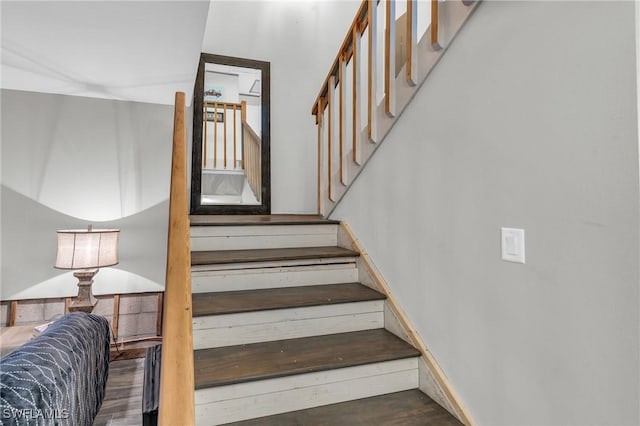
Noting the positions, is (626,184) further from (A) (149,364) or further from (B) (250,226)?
(A) (149,364)

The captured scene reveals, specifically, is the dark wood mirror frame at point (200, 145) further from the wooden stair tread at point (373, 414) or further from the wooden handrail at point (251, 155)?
the wooden stair tread at point (373, 414)

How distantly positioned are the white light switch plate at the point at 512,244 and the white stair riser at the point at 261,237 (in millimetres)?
1297

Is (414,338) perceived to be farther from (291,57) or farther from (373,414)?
(291,57)

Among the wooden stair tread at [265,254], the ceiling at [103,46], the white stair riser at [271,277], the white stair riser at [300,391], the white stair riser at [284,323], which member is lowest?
the white stair riser at [300,391]

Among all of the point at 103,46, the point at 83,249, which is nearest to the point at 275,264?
the point at 83,249

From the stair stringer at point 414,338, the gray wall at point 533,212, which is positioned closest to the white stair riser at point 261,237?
the stair stringer at point 414,338

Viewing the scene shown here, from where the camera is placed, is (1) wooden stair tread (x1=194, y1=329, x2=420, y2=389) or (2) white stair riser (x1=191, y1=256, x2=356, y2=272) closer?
(1) wooden stair tread (x1=194, y1=329, x2=420, y2=389)

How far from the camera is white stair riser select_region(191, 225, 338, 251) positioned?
2139 millimetres

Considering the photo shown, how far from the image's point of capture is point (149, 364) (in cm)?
217

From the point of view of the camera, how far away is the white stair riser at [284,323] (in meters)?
1.59

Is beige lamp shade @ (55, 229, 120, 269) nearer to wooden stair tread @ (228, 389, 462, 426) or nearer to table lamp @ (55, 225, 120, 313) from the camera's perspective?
table lamp @ (55, 225, 120, 313)

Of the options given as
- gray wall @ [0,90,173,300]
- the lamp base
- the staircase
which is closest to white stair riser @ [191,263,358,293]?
the staircase

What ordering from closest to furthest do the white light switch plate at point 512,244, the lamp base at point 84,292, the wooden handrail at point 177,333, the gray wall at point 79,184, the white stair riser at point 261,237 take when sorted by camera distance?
the wooden handrail at point 177,333 → the white light switch plate at point 512,244 → the white stair riser at point 261,237 → the lamp base at point 84,292 → the gray wall at point 79,184

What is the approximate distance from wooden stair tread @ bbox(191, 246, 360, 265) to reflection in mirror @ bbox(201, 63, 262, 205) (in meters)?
1.25
